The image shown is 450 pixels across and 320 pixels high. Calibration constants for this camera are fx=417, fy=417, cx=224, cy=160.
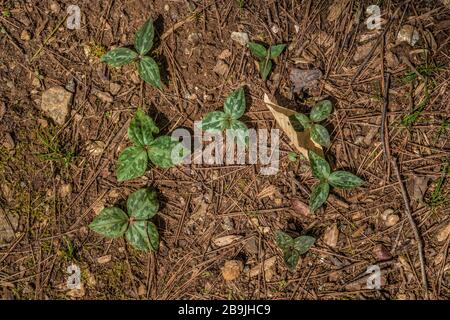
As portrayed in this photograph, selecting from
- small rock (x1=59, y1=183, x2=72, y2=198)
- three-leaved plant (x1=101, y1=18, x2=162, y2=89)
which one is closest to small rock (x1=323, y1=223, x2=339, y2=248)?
three-leaved plant (x1=101, y1=18, x2=162, y2=89)

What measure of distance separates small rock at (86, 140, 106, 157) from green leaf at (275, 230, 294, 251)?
123 centimetres

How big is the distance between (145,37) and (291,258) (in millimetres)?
1636

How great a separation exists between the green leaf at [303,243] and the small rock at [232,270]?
1.19ft

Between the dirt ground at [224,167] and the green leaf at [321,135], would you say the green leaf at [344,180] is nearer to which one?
the dirt ground at [224,167]

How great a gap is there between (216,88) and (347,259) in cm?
135

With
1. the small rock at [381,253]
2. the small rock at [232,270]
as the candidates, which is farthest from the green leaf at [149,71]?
the small rock at [381,253]

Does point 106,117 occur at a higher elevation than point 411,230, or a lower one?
higher

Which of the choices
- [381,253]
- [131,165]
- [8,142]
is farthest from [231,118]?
[8,142]

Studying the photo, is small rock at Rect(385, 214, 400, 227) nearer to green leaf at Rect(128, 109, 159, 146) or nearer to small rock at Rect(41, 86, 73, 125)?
green leaf at Rect(128, 109, 159, 146)

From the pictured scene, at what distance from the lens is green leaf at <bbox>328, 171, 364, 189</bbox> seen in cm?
256

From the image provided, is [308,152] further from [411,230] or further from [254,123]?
[411,230]

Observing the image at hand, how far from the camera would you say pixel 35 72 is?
2.67m
